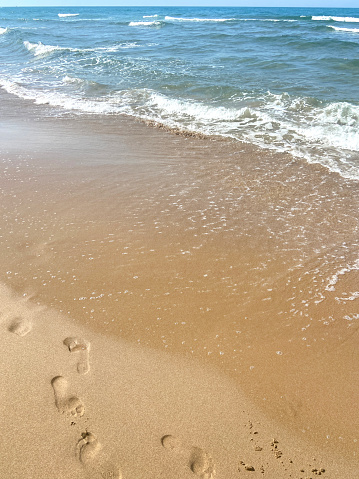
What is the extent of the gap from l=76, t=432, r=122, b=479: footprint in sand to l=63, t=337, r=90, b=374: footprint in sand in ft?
1.77

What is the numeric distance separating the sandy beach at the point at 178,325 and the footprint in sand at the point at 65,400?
10 millimetres

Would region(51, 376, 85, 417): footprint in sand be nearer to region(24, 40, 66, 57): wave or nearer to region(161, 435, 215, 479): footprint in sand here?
region(161, 435, 215, 479): footprint in sand

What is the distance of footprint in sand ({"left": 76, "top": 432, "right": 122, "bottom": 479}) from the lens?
2170 millimetres

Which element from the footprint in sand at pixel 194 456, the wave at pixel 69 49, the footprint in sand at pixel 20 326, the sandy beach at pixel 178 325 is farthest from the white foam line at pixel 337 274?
the wave at pixel 69 49

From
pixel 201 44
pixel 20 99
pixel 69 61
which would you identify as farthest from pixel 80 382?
pixel 201 44

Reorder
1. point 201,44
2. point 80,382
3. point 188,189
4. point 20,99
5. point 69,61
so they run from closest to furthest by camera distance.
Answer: point 80,382 < point 188,189 < point 20,99 < point 69,61 < point 201,44

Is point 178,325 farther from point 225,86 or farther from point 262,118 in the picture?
point 225,86

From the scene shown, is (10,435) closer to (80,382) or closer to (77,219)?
(80,382)

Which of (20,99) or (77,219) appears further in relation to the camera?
(20,99)

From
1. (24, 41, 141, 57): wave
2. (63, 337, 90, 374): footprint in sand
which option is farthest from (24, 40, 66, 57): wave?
(63, 337, 90, 374): footprint in sand

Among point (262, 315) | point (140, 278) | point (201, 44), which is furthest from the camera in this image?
point (201, 44)

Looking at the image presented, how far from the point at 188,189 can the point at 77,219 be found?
1762mm

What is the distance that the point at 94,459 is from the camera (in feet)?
7.32

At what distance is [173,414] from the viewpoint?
252cm
